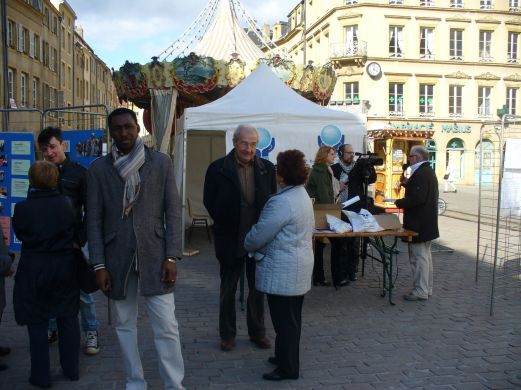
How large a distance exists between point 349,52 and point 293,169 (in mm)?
39197

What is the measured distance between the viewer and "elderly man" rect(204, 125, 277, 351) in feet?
15.0

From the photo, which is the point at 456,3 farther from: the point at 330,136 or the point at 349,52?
the point at 330,136

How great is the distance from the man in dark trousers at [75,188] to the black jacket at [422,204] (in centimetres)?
372

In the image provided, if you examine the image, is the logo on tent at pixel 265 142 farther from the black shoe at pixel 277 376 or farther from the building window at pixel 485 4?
the building window at pixel 485 4

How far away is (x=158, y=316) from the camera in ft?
11.4

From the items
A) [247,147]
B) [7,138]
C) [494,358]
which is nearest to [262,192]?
[247,147]

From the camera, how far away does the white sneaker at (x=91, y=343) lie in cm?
454

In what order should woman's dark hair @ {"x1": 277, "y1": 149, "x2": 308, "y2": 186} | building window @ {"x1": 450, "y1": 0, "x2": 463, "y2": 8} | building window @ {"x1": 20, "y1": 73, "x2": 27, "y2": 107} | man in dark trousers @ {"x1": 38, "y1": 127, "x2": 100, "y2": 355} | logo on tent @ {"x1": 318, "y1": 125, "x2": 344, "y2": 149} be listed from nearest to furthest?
1. woman's dark hair @ {"x1": 277, "y1": 149, "x2": 308, "y2": 186}
2. man in dark trousers @ {"x1": 38, "y1": 127, "x2": 100, "y2": 355}
3. logo on tent @ {"x1": 318, "y1": 125, "x2": 344, "y2": 149}
4. building window @ {"x1": 20, "y1": 73, "x2": 27, "y2": 107}
5. building window @ {"x1": 450, "y1": 0, "x2": 463, "y2": 8}

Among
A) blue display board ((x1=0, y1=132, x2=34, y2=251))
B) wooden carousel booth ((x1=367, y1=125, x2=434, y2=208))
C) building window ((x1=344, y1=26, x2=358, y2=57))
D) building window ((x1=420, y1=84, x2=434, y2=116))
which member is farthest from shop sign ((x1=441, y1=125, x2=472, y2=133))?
blue display board ((x1=0, y1=132, x2=34, y2=251))

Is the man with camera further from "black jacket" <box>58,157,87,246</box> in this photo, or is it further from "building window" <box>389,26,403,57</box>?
"building window" <box>389,26,403,57</box>

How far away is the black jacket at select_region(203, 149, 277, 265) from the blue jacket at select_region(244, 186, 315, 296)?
65 cm

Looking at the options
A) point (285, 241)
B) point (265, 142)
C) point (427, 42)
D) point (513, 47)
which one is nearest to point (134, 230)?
point (285, 241)

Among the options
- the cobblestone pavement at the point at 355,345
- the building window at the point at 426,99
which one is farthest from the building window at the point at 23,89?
the cobblestone pavement at the point at 355,345

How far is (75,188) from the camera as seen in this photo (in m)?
4.27
